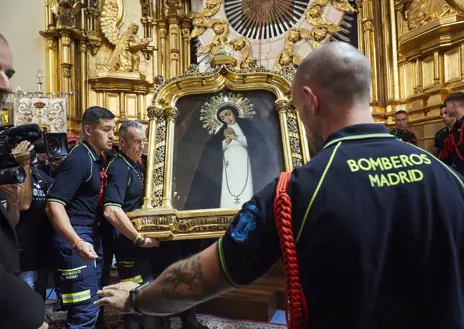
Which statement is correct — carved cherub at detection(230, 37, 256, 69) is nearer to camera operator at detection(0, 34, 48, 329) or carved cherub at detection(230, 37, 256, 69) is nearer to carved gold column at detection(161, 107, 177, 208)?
carved gold column at detection(161, 107, 177, 208)

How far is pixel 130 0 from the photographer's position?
8.13 m

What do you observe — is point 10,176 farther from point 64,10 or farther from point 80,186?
point 64,10

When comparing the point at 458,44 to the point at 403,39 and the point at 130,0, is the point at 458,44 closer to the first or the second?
the point at 403,39

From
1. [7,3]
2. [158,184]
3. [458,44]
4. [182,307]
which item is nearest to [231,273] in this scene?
[182,307]

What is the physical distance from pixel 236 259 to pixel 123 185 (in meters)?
1.79

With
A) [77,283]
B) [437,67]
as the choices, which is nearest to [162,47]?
[437,67]

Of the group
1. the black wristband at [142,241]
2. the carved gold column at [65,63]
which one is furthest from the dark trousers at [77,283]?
the carved gold column at [65,63]

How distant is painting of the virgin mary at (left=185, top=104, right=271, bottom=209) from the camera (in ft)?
8.21

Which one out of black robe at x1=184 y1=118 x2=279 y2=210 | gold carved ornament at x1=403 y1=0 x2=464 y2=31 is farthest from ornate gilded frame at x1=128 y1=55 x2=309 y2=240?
gold carved ornament at x1=403 y1=0 x2=464 y2=31

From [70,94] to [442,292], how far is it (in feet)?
24.4

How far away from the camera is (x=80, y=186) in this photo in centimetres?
263

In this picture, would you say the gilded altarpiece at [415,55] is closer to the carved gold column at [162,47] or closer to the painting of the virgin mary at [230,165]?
the carved gold column at [162,47]

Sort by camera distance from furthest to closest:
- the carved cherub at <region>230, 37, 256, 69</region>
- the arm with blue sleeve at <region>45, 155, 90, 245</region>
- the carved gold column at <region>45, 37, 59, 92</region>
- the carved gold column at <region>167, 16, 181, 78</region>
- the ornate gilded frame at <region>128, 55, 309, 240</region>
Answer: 1. the carved gold column at <region>167, 16, 181, 78</region>
2. the carved gold column at <region>45, 37, 59, 92</region>
3. the carved cherub at <region>230, 37, 256, 69</region>
4. the arm with blue sleeve at <region>45, 155, 90, 245</region>
5. the ornate gilded frame at <region>128, 55, 309, 240</region>

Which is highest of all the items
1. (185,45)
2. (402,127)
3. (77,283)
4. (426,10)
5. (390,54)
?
(185,45)
